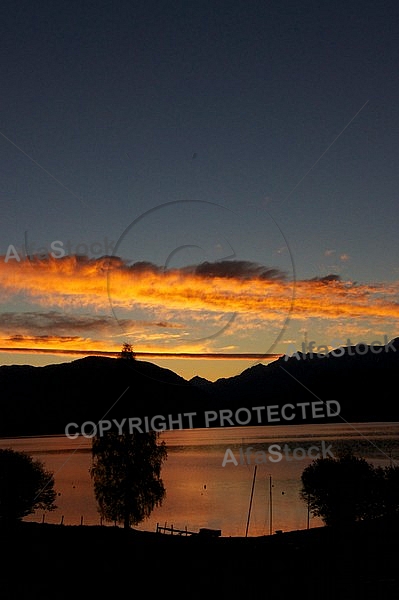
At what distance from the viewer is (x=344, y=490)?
11538 cm

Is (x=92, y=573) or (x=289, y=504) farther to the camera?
(x=289, y=504)

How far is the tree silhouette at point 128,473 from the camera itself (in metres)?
69.6

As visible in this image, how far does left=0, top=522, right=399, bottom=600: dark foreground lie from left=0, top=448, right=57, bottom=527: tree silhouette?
193 ft

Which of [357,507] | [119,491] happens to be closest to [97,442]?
[119,491]

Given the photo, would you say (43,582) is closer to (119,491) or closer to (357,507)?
(119,491)

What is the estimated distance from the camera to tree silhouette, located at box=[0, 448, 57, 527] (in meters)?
97.5

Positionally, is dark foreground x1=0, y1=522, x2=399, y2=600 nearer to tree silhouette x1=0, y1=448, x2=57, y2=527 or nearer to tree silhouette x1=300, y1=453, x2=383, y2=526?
tree silhouette x1=0, y1=448, x2=57, y2=527

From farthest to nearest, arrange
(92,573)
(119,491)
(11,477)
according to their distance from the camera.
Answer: (11,477)
(119,491)
(92,573)

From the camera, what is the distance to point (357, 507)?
11381 centimetres

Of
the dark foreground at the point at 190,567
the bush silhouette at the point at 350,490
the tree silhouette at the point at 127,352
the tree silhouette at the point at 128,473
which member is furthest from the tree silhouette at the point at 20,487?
the dark foreground at the point at 190,567

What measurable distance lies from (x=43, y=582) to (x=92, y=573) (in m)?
2.92

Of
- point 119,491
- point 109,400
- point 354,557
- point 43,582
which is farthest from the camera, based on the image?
point 109,400

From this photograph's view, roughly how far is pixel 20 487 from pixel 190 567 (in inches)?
2936

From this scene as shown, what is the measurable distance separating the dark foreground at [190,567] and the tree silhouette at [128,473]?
84.4 ft
